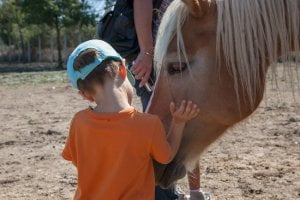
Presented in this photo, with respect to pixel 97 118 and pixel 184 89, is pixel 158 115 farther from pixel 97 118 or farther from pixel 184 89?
pixel 97 118

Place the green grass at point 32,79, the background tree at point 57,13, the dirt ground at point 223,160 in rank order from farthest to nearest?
the background tree at point 57,13
the green grass at point 32,79
the dirt ground at point 223,160

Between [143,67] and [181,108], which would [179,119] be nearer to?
[181,108]

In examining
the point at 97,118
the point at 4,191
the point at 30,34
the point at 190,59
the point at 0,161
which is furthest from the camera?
the point at 30,34

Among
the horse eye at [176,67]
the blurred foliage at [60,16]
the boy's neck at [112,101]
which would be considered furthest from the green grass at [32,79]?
the boy's neck at [112,101]

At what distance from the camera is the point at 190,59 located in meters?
2.27

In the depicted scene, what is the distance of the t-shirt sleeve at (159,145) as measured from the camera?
6.97 ft

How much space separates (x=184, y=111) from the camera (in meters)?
2.24

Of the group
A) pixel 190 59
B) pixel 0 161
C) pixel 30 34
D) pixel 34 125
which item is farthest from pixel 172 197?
pixel 30 34

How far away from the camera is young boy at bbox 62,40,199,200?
82.5 inches

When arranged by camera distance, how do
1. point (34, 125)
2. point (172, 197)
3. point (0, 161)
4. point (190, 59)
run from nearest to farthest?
point (190, 59) < point (172, 197) < point (0, 161) < point (34, 125)

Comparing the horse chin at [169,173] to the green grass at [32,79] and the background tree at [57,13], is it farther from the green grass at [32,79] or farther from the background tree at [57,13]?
the background tree at [57,13]

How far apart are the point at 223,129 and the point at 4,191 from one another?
2556mm

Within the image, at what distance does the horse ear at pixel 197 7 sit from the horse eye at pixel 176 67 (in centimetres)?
24

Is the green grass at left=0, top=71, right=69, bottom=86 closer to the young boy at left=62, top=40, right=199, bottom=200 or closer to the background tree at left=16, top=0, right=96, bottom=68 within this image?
the background tree at left=16, top=0, right=96, bottom=68
